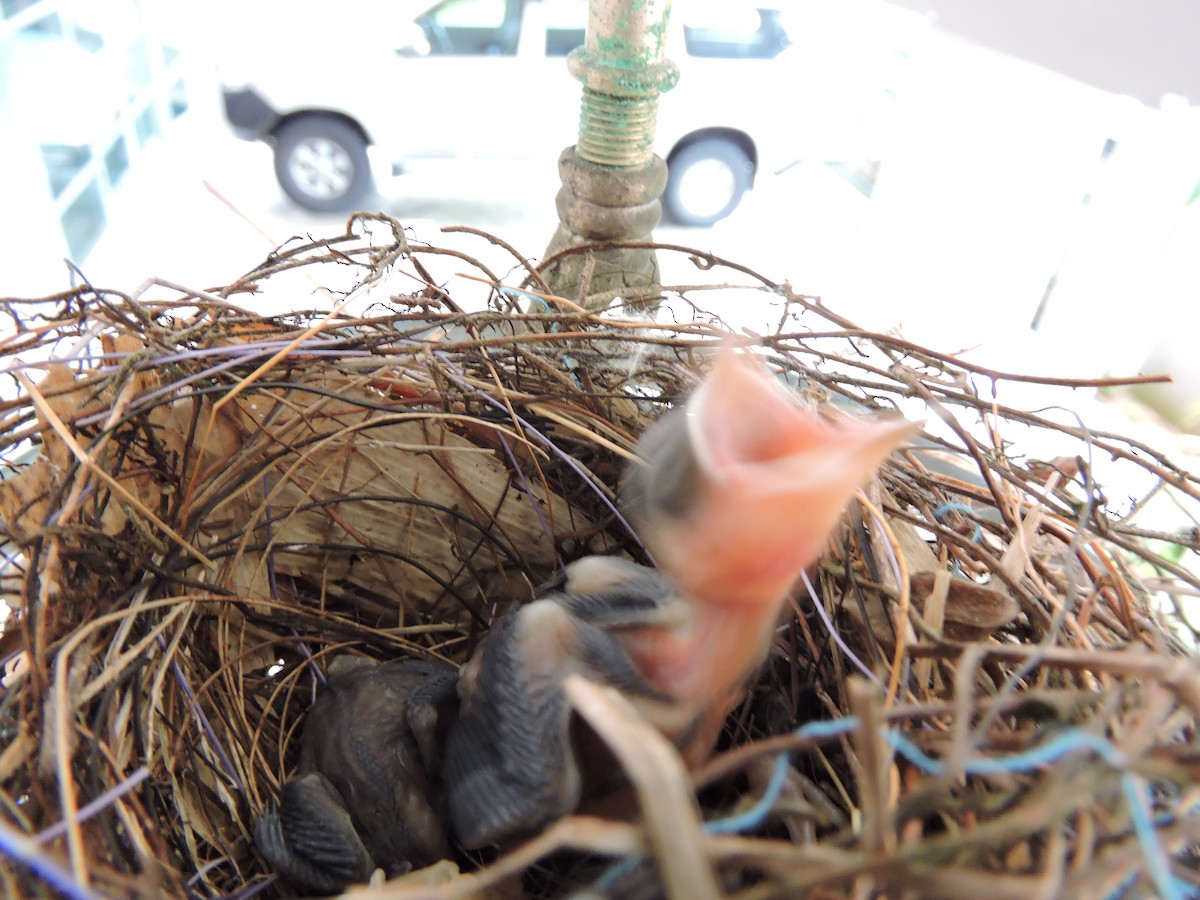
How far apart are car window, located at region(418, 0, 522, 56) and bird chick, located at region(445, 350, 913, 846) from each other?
77.8 inches

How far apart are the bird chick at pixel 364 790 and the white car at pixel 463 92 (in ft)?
6.15

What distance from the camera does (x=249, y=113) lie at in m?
2.23

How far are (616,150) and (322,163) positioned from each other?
1713 mm

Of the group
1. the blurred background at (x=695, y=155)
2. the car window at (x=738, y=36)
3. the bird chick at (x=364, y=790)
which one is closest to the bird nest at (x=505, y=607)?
the bird chick at (x=364, y=790)

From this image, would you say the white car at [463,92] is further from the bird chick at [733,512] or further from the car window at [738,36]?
the bird chick at [733,512]

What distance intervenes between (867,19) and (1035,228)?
36.9 inches

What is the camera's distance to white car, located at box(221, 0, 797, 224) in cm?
209

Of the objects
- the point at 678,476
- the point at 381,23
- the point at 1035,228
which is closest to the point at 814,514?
the point at 678,476

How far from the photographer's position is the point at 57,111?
161 centimetres

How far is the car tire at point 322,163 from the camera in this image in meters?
2.17

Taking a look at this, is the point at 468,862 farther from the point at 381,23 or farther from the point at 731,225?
the point at 381,23

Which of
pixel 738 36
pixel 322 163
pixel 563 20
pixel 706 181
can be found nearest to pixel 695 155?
pixel 706 181

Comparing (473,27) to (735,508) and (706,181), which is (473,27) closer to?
(706,181)

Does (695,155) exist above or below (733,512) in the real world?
below
